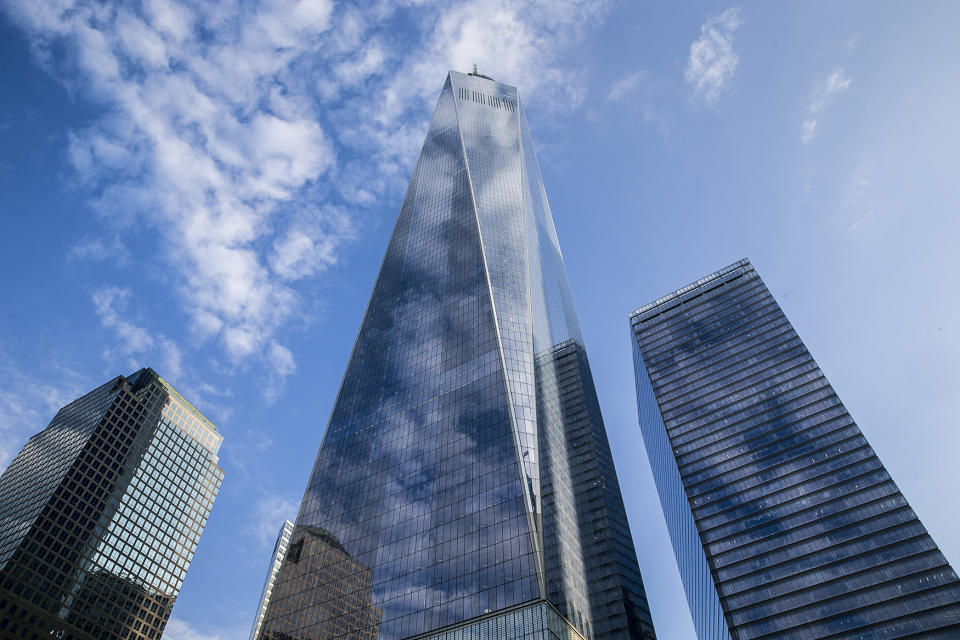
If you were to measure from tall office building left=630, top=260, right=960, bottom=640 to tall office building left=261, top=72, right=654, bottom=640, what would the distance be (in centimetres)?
2152

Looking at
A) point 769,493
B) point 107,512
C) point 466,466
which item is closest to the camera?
point 466,466

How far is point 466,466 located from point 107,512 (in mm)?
86620

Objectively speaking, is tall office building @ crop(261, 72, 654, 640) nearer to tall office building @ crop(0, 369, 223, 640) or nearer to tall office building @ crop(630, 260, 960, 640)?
tall office building @ crop(630, 260, 960, 640)

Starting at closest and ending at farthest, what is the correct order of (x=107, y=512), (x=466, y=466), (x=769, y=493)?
(x=466, y=466)
(x=769, y=493)
(x=107, y=512)

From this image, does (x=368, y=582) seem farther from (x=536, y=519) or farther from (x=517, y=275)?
(x=517, y=275)

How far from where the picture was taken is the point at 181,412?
15762 centimetres

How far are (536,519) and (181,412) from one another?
115m

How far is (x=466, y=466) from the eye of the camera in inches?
3250

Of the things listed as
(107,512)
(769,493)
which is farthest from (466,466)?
(107,512)

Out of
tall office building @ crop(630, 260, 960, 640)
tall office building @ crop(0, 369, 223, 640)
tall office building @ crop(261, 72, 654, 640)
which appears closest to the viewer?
tall office building @ crop(261, 72, 654, 640)

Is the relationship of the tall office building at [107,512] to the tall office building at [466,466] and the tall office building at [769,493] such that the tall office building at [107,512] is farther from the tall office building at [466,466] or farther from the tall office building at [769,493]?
the tall office building at [769,493]

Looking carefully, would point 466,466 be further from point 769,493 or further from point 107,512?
point 107,512

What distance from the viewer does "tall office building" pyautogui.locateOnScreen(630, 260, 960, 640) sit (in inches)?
3772

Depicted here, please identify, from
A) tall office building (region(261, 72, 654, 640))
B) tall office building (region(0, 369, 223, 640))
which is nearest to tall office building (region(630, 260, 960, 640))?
tall office building (region(261, 72, 654, 640))
